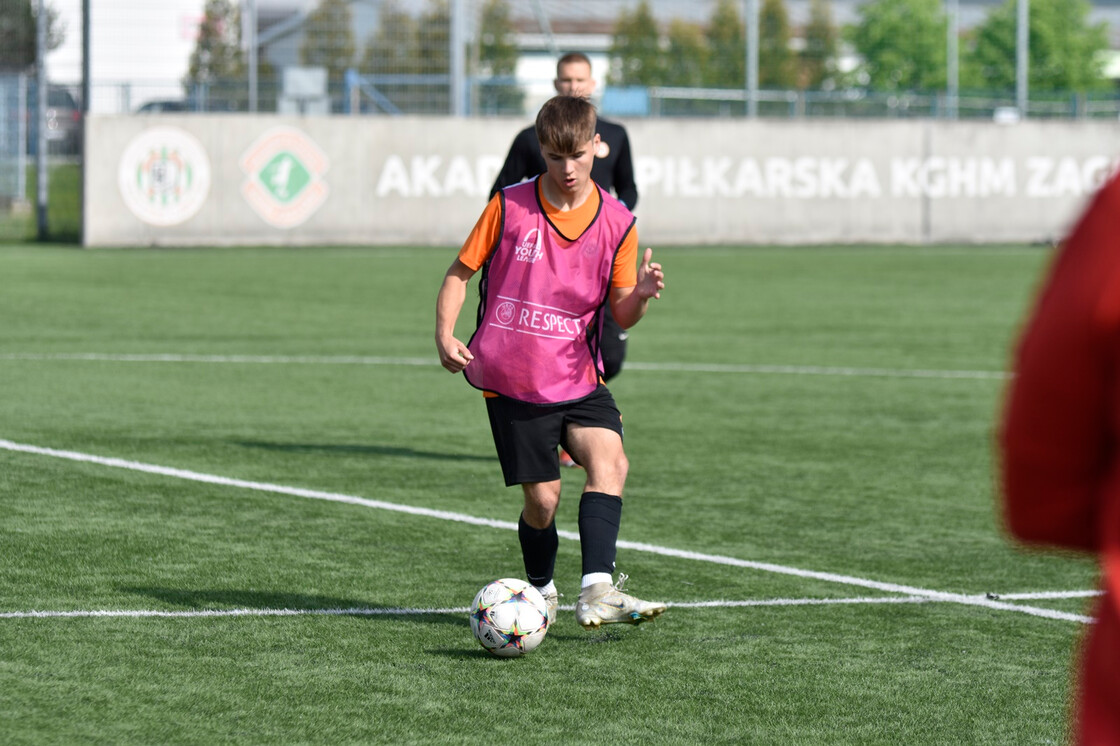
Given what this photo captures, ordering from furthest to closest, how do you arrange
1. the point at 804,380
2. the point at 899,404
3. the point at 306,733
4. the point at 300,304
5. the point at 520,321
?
1. the point at 300,304
2. the point at 804,380
3. the point at 899,404
4. the point at 520,321
5. the point at 306,733

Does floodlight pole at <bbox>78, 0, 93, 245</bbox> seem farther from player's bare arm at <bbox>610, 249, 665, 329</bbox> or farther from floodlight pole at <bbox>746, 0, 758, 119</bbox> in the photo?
player's bare arm at <bbox>610, 249, 665, 329</bbox>

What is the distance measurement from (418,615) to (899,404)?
606 centimetres

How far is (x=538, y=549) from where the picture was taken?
17.0ft

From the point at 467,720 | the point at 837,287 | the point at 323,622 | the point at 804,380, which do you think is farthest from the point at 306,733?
the point at 837,287

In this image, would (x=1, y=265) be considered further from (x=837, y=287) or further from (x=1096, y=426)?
(x=1096, y=426)

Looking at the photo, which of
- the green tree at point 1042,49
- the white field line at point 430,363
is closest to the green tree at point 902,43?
the green tree at point 1042,49

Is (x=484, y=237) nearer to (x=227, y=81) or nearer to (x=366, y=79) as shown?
(x=227, y=81)

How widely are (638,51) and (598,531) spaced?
42.7m

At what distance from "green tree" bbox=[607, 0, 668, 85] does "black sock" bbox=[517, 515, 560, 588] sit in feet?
120

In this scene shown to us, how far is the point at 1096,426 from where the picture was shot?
160cm

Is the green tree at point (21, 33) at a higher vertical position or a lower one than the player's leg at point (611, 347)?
higher

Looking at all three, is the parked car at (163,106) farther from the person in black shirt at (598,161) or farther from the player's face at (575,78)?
the player's face at (575,78)

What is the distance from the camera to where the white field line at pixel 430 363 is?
1229 cm

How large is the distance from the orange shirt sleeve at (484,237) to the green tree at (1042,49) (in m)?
64.6
